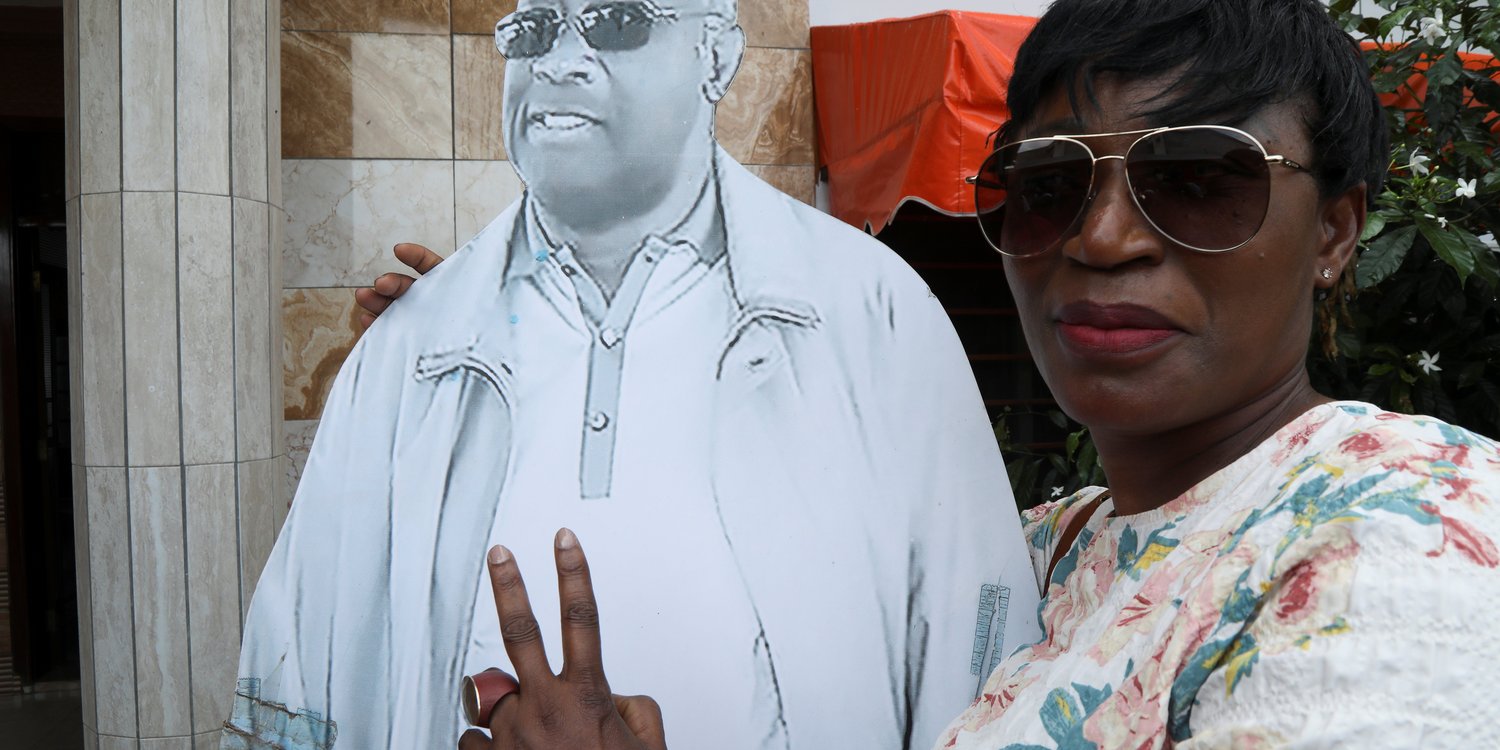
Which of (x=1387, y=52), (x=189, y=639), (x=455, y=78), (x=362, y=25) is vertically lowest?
(x=189, y=639)

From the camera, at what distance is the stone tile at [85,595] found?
2.19 m

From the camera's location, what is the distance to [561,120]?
1.19 metres

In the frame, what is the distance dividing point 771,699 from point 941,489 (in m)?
0.30

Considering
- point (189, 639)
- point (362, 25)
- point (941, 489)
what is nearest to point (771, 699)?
point (941, 489)

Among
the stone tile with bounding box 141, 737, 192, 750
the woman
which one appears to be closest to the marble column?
the stone tile with bounding box 141, 737, 192, 750

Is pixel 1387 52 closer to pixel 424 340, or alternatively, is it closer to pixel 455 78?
pixel 455 78

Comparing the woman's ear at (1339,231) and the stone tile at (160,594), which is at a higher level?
the woman's ear at (1339,231)

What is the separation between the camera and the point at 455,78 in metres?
1.39

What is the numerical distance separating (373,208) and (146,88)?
3.55 feet

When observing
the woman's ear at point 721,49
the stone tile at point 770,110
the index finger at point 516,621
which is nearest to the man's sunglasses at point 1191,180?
the woman's ear at point 721,49

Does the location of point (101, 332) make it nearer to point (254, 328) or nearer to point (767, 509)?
point (254, 328)

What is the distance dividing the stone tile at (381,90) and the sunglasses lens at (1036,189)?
781 millimetres

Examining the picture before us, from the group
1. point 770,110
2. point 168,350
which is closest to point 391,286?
point 770,110

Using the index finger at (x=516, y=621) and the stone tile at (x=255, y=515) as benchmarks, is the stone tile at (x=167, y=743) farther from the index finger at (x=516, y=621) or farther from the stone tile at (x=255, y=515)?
the index finger at (x=516, y=621)
